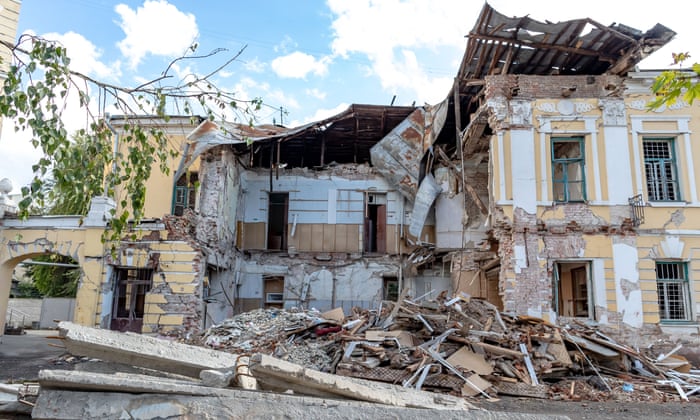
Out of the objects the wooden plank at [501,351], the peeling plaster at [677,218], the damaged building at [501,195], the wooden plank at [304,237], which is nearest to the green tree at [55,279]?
the damaged building at [501,195]

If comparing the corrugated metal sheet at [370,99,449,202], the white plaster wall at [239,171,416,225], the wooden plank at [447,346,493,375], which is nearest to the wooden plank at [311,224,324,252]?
the white plaster wall at [239,171,416,225]

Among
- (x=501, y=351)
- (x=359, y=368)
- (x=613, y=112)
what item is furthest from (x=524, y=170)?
(x=359, y=368)

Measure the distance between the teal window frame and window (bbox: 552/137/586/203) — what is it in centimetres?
262

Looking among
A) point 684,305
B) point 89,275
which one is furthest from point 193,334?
point 684,305

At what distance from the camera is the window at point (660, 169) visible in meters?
12.2

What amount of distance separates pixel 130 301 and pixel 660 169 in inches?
598

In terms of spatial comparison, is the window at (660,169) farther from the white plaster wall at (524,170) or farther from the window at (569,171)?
the white plaster wall at (524,170)

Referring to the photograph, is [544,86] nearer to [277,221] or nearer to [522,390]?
[522,390]

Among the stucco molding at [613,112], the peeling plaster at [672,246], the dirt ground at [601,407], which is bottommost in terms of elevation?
the dirt ground at [601,407]

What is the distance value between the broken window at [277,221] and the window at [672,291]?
11760 millimetres

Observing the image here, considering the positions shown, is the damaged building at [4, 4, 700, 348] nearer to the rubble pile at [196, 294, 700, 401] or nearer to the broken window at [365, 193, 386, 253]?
the broken window at [365, 193, 386, 253]

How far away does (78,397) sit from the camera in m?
3.02

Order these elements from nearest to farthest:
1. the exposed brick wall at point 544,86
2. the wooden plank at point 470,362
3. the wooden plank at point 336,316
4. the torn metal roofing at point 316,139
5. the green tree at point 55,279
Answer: the wooden plank at point 470,362
the wooden plank at point 336,316
the exposed brick wall at point 544,86
the torn metal roofing at point 316,139
the green tree at point 55,279

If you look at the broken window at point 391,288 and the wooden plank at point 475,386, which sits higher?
the broken window at point 391,288
